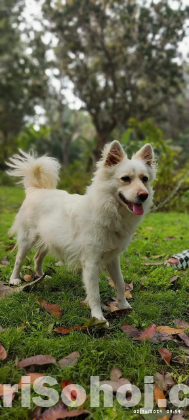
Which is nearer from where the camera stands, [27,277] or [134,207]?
[134,207]

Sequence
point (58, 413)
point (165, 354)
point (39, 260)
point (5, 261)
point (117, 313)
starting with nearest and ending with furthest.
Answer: point (58, 413) < point (165, 354) < point (117, 313) < point (39, 260) < point (5, 261)

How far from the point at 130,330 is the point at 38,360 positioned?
2.97ft

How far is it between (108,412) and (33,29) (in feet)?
66.3

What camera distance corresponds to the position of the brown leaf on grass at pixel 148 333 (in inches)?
103

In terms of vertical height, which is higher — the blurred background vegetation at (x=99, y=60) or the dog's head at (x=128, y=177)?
the blurred background vegetation at (x=99, y=60)

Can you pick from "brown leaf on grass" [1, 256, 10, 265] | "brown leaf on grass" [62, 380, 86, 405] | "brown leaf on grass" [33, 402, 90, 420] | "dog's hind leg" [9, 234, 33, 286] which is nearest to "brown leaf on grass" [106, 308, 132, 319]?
"brown leaf on grass" [62, 380, 86, 405]

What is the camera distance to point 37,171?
4.20 meters

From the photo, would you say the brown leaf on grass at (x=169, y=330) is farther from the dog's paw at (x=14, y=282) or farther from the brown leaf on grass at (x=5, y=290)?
the dog's paw at (x=14, y=282)

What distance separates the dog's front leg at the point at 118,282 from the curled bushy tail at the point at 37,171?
59.1 inches

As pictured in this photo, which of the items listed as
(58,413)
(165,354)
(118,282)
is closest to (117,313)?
(118,282)

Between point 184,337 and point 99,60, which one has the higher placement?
point 99,60

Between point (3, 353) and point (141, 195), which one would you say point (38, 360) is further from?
point (141, 195)

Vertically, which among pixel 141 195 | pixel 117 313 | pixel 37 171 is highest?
pixel 37 171

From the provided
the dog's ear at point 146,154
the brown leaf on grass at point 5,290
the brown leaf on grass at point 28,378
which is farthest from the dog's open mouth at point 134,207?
the brown leaf on grass at point 5,290
